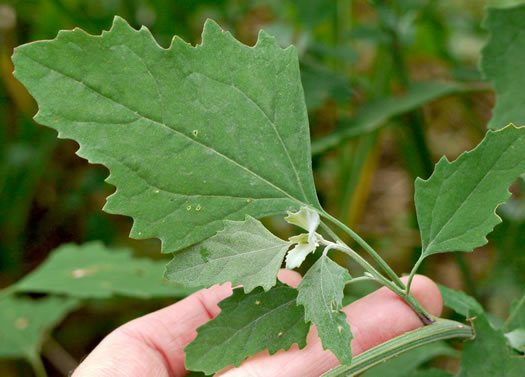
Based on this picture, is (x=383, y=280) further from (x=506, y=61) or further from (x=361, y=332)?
(x=506, y=61)

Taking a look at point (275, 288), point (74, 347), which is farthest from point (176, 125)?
point (74, 347)

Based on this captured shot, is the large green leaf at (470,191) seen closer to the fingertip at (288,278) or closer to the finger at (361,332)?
the finger at (361,332)

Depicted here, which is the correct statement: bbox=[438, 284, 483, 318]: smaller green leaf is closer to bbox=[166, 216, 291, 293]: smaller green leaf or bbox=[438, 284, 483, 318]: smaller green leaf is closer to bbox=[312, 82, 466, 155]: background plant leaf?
bbox=[166, 216, 291, 293]: smaller green leaf

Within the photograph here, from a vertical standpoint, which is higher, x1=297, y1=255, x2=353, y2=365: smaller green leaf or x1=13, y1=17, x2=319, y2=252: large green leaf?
x1=13, y1=17, x2=319, y2=252: large green leaf

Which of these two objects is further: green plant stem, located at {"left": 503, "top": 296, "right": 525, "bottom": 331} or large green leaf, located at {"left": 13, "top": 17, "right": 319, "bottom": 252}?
green plant stem, located at {"left": 503, "top": 296, "right": 525, "bottom": 331}

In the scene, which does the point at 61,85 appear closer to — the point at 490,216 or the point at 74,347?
the point at 490,216

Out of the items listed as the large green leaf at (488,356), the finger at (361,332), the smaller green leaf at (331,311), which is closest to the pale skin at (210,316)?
the finger at (361,332)

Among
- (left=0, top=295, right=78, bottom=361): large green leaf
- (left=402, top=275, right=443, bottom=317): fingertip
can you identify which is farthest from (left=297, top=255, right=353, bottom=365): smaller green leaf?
(left=0, top=295, right=78, bottom=361): large green leaf
